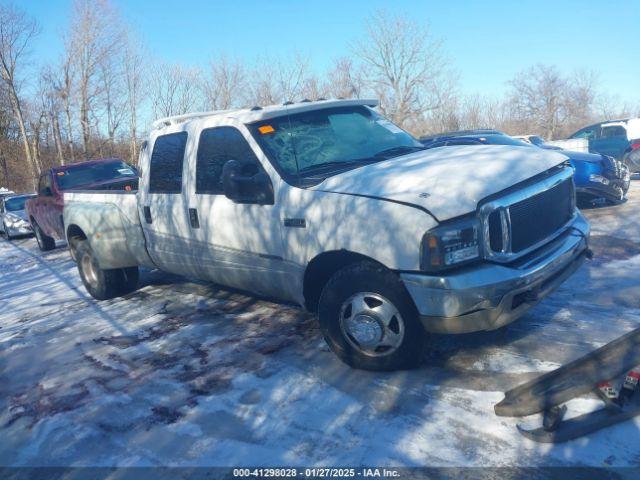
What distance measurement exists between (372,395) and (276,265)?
52.0 inches

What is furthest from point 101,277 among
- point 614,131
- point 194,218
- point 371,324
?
point 614,131

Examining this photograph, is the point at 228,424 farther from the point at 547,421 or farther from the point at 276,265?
the point at 547,421

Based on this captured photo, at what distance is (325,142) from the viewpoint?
438 centimetres

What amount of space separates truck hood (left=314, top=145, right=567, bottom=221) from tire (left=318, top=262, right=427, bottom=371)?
543mm

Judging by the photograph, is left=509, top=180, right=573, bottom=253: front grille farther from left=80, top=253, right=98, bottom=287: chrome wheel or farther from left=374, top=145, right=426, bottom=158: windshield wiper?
left=80, top=253, right=98, bottom=287: chrome wheel

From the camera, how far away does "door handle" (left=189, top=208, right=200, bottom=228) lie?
4.76 m

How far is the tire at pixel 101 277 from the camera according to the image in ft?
21.2

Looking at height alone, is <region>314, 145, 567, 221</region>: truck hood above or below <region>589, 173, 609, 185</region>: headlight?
above

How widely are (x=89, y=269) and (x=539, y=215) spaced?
5.51 meters

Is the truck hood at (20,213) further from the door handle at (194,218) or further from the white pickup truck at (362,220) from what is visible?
the door handle at (194,218)

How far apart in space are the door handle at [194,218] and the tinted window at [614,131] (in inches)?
615

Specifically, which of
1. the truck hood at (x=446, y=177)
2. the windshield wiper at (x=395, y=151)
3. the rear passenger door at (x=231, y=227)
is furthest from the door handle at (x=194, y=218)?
the windshield wiper at (x=395, y=151)

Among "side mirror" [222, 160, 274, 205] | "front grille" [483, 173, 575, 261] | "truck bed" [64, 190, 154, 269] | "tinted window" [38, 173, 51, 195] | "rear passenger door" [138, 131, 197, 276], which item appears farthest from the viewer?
"tinted window" [38, 173, 51, 195]

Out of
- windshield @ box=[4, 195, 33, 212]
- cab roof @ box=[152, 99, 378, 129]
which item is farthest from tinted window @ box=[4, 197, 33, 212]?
cab roof @ box=[152, 99, 378, 129]
